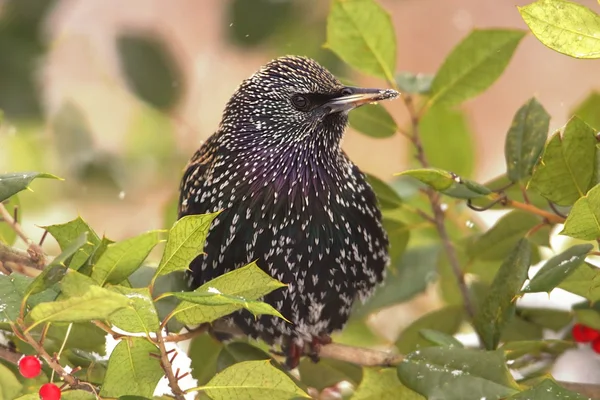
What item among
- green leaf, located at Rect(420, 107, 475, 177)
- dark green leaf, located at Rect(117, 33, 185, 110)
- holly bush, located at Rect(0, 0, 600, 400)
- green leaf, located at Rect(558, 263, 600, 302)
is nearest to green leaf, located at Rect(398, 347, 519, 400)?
holly bush, located at Rect(0, 0, 600, 400)

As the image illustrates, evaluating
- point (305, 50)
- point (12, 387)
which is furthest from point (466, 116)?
point (12, 387)

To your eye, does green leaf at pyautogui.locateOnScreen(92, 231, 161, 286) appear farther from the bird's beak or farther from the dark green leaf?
the dark green leaf

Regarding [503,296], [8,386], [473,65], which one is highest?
[473,65]

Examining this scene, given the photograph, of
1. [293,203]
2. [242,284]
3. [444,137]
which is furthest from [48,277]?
[444,137]

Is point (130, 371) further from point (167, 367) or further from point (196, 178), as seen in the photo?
point (196, 178)

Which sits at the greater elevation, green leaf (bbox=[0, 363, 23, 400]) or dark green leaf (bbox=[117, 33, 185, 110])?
dark green leaf (bbox=[117, 33, 185, 110])

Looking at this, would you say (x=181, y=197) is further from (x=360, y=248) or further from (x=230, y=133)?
(x=360, y=248)

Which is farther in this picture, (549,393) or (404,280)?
(404,280)
